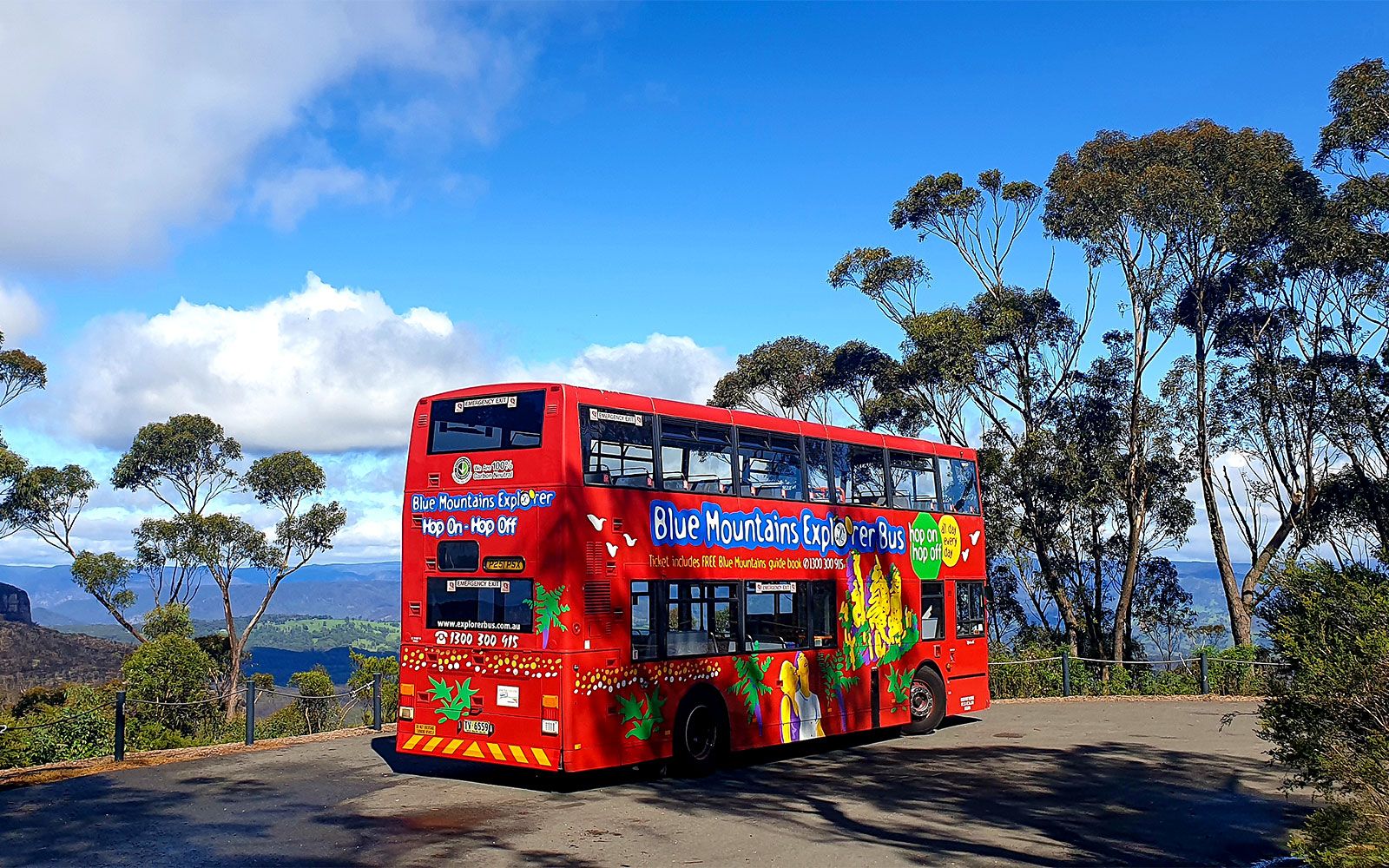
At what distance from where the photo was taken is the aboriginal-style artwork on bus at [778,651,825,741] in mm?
15508

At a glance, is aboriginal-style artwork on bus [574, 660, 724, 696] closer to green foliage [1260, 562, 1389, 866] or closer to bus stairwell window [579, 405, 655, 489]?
bus stairwell window [579, 405, 655, 489]

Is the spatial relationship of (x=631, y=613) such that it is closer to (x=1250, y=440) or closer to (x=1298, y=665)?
(x=1298, y=665)

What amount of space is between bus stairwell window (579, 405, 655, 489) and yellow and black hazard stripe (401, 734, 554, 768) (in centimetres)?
307

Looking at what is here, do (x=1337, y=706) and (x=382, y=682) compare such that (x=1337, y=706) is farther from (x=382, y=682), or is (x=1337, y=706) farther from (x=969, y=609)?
(x=382, y=682)

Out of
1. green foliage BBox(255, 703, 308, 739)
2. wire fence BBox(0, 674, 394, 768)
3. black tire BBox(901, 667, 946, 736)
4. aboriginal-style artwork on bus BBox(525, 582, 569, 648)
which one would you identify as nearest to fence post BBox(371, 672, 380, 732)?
wire fence BBox(0, 674, 394, 768)

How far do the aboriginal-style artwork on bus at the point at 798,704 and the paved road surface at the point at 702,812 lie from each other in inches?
17.0

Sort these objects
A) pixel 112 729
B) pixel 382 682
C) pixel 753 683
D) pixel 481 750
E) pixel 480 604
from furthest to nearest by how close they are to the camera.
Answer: pixel 112 729 → pixel 382 682 → pixel 753 683 → pixel 480 604 → pixel 481 750

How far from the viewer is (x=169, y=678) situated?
3272 cm

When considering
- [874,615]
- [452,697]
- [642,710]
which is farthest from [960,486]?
[452,697]

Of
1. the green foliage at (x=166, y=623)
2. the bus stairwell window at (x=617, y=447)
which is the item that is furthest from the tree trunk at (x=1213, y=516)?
the green foliage at (x=166, y=623)

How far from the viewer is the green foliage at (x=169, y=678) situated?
32094 millimetres

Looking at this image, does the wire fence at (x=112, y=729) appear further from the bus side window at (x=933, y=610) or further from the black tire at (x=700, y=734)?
the bus side window at (x=933, y=610)

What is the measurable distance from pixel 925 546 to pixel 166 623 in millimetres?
28889

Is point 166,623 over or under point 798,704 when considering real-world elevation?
over
